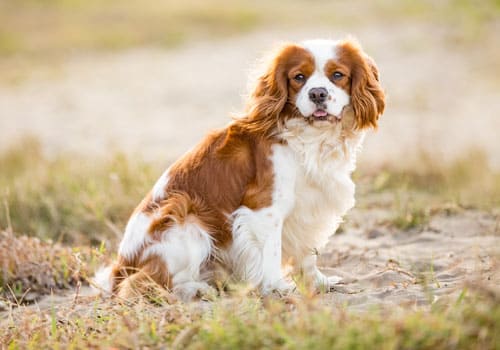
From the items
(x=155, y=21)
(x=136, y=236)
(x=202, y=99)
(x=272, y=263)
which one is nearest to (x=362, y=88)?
(x=272, y=263)

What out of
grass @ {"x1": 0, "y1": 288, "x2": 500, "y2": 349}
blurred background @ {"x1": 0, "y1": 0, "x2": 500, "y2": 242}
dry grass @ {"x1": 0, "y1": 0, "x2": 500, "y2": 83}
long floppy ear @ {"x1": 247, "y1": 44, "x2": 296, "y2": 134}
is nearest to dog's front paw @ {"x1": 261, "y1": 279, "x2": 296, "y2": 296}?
grass @ {"x1": 0, "y1": 288, "x2": 500, "y2": 349}

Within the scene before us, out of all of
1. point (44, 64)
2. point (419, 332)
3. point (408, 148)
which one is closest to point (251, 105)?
point (419, 332)

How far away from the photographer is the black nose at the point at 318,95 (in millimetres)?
4453

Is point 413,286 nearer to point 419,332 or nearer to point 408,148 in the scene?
Answer: point 419,332

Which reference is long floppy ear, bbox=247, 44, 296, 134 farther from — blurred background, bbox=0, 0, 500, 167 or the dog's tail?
the dog's tail

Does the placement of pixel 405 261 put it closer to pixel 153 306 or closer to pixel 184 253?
pixel 184 253

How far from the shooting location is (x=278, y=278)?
4.59m

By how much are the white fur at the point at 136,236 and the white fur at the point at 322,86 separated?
1194 millimetres

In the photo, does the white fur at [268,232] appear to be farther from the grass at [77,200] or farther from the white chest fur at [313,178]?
the grass at [77,200]

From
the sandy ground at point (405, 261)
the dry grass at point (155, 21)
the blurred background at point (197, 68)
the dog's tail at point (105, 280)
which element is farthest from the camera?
the dry grass at point (155, 21)

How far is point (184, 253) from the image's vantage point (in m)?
4.59

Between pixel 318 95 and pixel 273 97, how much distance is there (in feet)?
1.16

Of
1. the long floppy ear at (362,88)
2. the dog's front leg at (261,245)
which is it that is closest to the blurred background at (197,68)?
the long floppy ear at (362,88)

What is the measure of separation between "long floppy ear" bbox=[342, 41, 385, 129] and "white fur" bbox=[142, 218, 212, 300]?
1.21 meters
